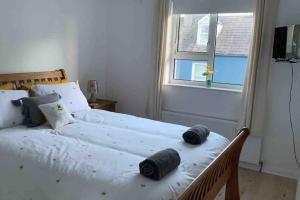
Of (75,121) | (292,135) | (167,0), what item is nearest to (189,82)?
(167,0)

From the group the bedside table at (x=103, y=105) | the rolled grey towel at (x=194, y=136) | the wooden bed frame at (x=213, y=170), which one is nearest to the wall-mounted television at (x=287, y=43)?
the wooden bed frame at (x=213, y=170)

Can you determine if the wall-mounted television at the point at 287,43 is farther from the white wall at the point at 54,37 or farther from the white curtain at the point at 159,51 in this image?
the white wall at the point at 54,37

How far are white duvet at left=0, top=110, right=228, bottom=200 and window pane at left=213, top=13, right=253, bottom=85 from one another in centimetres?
138

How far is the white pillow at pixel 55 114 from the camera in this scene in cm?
236

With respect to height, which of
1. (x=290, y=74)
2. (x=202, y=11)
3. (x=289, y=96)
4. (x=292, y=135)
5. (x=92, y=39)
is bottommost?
(x=292, y=135)

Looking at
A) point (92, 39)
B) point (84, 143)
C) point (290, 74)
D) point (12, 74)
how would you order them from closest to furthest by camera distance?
point (84, 143)
point (12, 74)
point (290, 74)
point (92, 39)

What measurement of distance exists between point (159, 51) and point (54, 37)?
128cm

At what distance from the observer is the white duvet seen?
1.43 meters

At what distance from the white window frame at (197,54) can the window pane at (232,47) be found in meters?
0.05

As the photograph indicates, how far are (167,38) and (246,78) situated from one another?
1115 millimetres

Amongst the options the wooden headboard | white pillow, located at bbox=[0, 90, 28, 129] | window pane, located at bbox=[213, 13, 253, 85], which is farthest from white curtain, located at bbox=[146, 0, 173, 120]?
white pillow, located at bbox=[0, 90, 28, 129]

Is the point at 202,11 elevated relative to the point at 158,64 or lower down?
elevated

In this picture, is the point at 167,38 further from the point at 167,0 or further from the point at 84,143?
the point at 84,143

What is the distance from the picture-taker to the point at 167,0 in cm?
343
